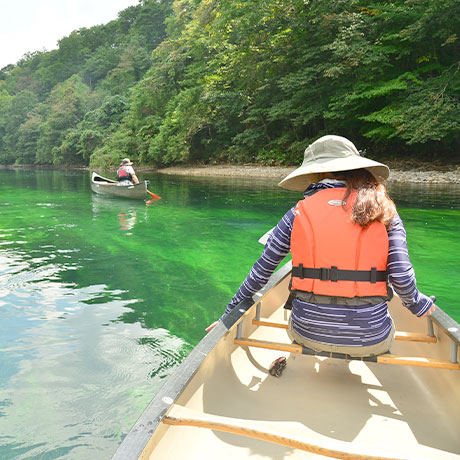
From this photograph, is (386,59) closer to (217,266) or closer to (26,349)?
(217,266)

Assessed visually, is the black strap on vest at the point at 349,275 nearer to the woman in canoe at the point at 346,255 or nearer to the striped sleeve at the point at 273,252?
the woman in canoe at the point at 346,255

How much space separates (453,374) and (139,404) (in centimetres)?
194

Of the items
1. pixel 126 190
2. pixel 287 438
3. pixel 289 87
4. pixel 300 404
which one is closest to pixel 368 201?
pixel 287 438

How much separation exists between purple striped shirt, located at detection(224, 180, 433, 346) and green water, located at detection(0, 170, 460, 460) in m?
1.39

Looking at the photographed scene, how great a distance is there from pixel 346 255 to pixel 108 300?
11.1 feet

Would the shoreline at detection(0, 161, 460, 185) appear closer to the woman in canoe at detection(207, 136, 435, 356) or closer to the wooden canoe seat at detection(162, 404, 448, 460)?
the woman in canoe at detection(207, 136, 435, 356)

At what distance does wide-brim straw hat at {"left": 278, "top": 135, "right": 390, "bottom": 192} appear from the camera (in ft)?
6.20

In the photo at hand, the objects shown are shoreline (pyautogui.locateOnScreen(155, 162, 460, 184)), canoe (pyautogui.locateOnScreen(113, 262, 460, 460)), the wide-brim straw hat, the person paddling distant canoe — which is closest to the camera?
canoe (pyautogui.locateOnScreen(113, 262, 460, 460))

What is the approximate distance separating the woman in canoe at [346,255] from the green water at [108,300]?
1.47 meters

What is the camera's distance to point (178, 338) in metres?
3.64

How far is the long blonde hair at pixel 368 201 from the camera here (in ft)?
5.85

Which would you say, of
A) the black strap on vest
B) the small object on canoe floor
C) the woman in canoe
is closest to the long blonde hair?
the woman in canoe

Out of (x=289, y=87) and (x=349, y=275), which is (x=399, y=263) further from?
(x=289, y=87)

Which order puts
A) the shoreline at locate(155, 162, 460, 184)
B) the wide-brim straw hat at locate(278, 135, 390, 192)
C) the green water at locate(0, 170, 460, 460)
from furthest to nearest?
the shoreline at locate(155, 162, 460, 184)
the green water at locate(0, 170, 460, 460)
the wide-brim straw hat at locate(278, 135, 390, 192)
